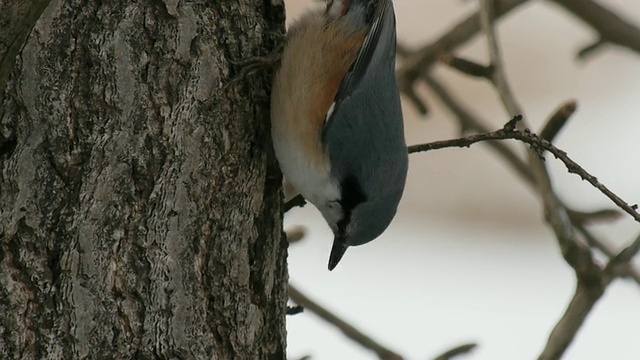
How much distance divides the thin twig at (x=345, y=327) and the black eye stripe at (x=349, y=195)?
416 millimetres

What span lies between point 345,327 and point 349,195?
1.65 ft

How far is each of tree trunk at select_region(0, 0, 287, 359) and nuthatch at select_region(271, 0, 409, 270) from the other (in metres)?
0.22

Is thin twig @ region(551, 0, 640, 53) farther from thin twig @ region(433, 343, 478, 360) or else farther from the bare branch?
thin twig @ region(433, 343, 478, 360)

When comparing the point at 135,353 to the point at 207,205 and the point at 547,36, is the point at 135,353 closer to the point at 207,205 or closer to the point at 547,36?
the point at 207,205

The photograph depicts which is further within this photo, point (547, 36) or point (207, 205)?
point (547, 36)

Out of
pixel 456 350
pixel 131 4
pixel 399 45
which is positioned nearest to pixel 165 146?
pixel 131 4

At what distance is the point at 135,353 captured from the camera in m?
1.57

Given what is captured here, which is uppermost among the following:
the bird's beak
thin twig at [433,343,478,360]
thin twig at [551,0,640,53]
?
thin twig at [551,0,640,53]

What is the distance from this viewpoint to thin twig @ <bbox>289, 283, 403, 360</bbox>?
2404 mm

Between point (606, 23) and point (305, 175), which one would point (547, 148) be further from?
point (606, 23)

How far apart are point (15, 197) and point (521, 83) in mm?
3771

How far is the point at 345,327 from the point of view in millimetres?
2465

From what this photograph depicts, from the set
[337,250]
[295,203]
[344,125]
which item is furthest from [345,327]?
[344,125]

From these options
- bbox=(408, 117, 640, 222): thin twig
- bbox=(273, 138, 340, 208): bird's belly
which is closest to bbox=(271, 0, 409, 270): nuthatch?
bbox=(273, 138, 340, 208): bird's belly
